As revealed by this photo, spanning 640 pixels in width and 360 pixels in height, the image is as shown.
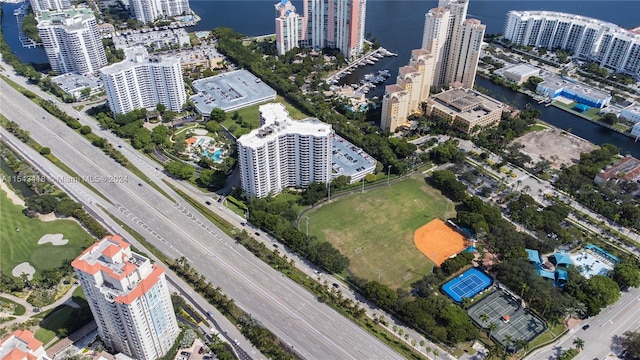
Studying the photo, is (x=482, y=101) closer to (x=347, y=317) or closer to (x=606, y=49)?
(x=606, y=49)

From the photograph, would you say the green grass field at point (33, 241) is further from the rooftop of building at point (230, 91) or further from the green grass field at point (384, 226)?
the rooftop of building at point (230, 91)

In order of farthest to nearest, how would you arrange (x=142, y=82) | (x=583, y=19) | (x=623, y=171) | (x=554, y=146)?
(x=583, y=19), (x=142, y=82), (x=554, y=146), (x=623, y=171)

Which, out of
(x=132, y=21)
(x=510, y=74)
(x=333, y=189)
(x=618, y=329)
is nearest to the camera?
(x=618, y=329)

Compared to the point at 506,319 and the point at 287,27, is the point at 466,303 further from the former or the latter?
the point at 287,27

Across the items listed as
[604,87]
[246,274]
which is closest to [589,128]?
[604,87]

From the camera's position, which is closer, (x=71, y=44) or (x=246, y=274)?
(x=246, y=274)

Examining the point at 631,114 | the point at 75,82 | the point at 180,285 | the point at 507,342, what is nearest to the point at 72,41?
the point at 75,82
